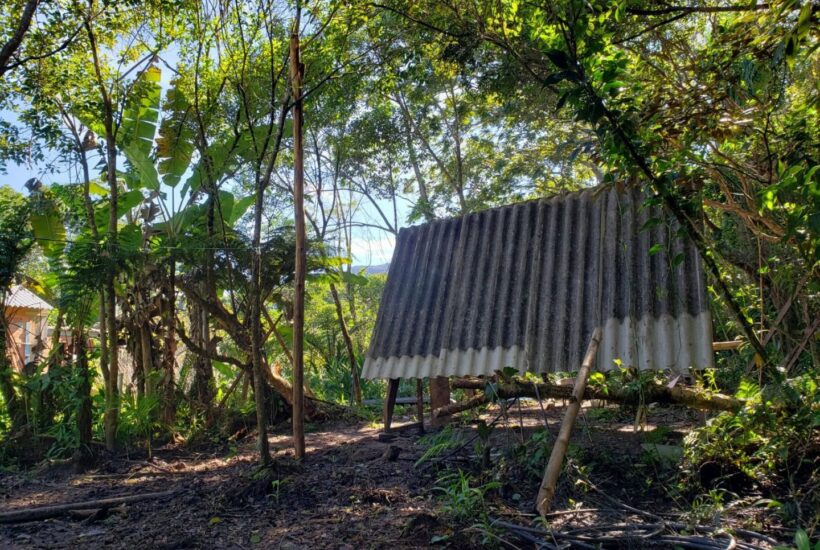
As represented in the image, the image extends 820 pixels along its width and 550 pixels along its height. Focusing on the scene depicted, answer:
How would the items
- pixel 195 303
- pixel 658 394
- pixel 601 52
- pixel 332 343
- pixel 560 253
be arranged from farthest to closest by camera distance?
pixel 332 343, pixel 195 303, pixel 560 253, pixel 658 394, pixel 601 52

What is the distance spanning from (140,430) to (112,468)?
2.80 ft

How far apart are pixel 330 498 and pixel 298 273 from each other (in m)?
2.16

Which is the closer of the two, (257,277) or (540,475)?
(540,475)

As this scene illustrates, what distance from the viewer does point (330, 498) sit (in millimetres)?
4531

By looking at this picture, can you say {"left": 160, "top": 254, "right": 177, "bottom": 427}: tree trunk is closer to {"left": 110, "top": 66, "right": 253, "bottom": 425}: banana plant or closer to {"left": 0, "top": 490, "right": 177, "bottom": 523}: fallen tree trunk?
{"left": 110, "top": 66, "right": 253, "bottom": 425}: banana plant

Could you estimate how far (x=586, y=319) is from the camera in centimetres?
525

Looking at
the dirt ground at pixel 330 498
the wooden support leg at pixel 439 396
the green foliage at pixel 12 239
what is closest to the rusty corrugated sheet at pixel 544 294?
the dirt ground at pixel 330 498

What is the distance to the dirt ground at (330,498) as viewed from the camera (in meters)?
3.57

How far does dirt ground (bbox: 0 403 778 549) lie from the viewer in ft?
11.7

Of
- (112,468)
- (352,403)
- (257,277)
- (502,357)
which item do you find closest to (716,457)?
(502,357)

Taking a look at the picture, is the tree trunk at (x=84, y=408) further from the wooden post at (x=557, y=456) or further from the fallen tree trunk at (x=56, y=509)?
the wooden post at (x=557, y=456)

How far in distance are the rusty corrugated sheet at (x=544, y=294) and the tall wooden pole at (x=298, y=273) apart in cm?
118

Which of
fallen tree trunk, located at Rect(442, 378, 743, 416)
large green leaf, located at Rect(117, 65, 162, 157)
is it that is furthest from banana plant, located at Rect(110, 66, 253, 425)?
fallen tree trunk, located at Rect(442, 378, 743, 416)

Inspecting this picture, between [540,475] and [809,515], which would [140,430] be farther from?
[809,515]
